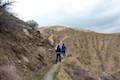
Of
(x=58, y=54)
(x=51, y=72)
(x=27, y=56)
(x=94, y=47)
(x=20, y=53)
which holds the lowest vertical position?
(x=94, y=47)

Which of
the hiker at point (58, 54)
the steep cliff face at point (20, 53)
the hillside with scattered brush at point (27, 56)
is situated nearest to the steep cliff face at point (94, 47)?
the hillside with scattered brush at point (27, 56)

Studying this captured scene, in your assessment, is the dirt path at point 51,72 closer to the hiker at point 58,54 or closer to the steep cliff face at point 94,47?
the hiker at point 58,54

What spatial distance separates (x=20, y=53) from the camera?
26.3m

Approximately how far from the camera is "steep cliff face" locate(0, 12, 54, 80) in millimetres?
21833

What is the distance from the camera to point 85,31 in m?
→ 183

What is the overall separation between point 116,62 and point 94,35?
22.0m

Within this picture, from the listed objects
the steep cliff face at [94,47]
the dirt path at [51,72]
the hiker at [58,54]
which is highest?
the hiker at [58,54]

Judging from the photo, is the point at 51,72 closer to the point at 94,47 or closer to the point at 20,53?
the point at 20,53

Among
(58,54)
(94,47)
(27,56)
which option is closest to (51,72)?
(27,56)

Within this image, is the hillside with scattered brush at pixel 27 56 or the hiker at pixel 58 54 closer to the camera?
the hillside with scattered brush at pixel 27 56

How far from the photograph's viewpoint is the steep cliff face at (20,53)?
2183 centimetres

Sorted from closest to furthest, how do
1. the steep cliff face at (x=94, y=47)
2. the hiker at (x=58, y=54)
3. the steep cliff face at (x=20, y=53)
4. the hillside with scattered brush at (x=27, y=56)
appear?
1. the steep cliff face at (x=20, y=53)
2. the hillside with scattered brush at (x=27, y=56)
3. the hiker at (x=58, y=54)
4. the steep cliff face at (x=94, y=47)

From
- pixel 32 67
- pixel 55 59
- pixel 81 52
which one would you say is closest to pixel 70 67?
pixel 55 59

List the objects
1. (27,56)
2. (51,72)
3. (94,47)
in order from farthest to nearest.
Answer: (94,47)
(51,72)
(27,56)
